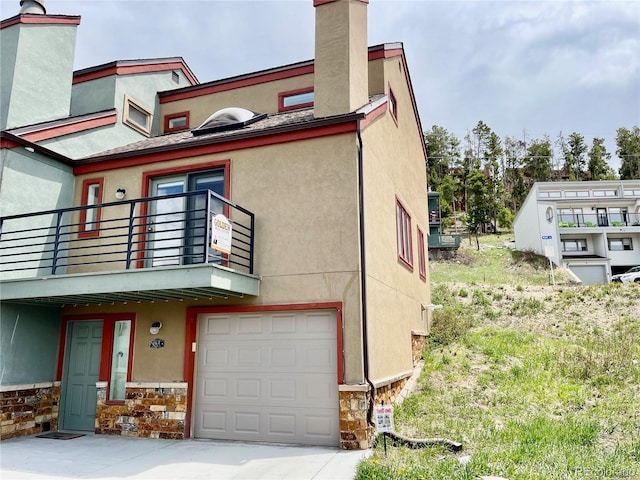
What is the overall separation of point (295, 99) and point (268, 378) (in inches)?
311

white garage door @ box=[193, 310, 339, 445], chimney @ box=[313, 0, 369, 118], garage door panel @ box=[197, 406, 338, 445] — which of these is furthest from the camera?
chimney @ box=[313, 0, 369, 118]

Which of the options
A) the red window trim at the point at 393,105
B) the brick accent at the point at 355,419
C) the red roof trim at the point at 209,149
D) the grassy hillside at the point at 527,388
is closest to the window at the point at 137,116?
the red roof trim at the point at 209,149

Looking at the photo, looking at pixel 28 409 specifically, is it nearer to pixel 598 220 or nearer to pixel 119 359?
A: pixel 119 359

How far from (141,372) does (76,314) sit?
2.20 meters

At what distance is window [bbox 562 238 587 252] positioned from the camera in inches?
1463

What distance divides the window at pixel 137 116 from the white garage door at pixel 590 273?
1260 inches

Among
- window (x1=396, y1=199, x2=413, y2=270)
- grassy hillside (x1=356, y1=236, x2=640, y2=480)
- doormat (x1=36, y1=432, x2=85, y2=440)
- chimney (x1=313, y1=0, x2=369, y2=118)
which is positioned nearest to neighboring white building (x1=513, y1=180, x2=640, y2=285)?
grassy hillside (x1=356, y1=236, x2=640, y2=480)

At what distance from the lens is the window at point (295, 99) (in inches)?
504

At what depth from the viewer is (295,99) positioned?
1299 centimetres

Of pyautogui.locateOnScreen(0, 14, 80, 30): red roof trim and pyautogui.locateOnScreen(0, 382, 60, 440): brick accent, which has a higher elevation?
pyautogui.locateOnScreen(0, 14, 80, 30): red roof trim

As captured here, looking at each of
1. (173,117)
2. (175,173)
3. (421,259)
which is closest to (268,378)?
(175,173)

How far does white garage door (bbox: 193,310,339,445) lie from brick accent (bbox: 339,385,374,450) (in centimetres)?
26

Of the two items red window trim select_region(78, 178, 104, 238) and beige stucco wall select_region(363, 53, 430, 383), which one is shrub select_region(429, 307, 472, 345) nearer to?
beige stucco wall select_region(363, 53, 430, 383)

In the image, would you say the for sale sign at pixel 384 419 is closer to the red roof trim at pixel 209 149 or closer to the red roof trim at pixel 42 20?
the red roof trim at pixel 209 149
